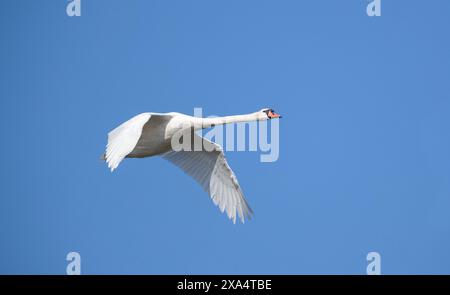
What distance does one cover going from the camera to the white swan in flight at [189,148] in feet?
57.0

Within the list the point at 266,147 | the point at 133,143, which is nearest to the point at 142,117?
the point at 133,143

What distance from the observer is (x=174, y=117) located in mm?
19266

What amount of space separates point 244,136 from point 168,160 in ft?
7.38

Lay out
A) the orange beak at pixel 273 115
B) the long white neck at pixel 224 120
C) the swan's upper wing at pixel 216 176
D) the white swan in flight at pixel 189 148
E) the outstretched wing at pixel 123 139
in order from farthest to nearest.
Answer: the swan's upper wing at pixel 216 176 → the orange beak at pixel 273 115 → the long white neck at pixel 224 120 → the white swan in flight at pixel 189 148 → the outstretched wing at pixel 123 139

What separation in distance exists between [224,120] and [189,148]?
5.12 feet

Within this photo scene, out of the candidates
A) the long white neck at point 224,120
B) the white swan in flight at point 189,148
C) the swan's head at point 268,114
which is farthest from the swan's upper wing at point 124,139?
the swan's head at point 268,114


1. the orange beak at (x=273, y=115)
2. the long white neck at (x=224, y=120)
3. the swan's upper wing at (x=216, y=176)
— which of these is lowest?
the swan's upper wing at (x=216, y=176)

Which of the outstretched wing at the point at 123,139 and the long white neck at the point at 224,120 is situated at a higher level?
the long white neck at the point at 224,120

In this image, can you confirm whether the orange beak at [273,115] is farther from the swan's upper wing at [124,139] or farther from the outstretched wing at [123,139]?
the outstretched wing at [123,139]

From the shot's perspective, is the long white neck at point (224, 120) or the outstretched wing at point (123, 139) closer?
the outstretched wing at point (123, 139)

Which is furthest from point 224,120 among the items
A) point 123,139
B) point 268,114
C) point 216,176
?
point 123,139

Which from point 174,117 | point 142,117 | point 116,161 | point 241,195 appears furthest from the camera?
point 241,195

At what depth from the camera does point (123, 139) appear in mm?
17031

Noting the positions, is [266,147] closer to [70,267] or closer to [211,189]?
[211,189]
